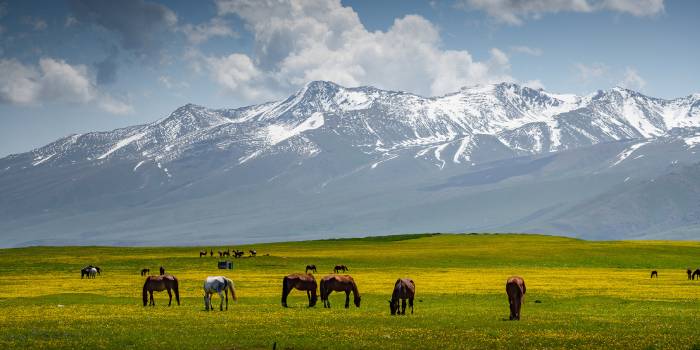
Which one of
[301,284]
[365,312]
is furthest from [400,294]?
[301,284]

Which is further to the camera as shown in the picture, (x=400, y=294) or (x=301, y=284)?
(x=301, y=284)

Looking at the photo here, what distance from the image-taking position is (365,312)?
151 feet

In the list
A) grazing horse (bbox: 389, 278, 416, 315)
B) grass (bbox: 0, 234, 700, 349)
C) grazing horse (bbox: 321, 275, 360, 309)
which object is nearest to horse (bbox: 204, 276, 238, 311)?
grass (bbox: 0, 234, 700, 349)

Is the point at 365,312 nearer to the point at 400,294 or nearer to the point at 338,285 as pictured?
the point at 400,294

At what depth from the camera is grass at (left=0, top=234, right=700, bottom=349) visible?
33.2 metres

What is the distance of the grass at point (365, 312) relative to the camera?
33.2 meters

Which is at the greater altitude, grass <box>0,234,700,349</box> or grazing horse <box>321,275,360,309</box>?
grazing horse <box>321,275,360,309</box>

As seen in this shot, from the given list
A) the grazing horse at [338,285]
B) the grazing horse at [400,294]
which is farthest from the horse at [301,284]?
the grazing horse at [400,294]

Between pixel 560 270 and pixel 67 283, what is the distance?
195ft

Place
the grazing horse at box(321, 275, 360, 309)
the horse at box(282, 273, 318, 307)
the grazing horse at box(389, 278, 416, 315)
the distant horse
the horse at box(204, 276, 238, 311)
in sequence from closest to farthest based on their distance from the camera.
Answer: the distant horse → the grazing horse at box(389, 278, 416, 315) → the horse at box(204, 276, 238, 311) → the grazing horse at box(321, 275, 360, 309) → the horse at box(282, 273, 318, 307)

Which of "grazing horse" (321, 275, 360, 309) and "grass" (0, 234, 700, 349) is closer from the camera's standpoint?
"grass" (0, 234, 700, 349)

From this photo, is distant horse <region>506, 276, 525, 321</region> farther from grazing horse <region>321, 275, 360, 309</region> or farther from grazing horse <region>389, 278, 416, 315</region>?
grazing horse <region>321, 275, 360, 309</region>

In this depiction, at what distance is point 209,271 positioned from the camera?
97375 millimetres

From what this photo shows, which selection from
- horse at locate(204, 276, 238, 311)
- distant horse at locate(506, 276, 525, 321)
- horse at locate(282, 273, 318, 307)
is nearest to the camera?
distant horse at locate(506, 276, 525, 321)
